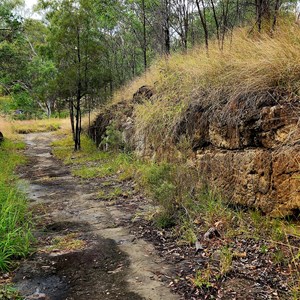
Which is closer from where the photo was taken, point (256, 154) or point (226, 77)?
point (256, 154)

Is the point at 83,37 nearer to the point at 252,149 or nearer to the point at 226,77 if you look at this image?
the point at 226,77

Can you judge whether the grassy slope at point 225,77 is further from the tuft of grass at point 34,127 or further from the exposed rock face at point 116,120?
the tuft of grass at point 34,127

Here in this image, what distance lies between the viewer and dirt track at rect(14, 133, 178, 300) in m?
3.09

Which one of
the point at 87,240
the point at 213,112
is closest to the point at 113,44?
the point at 213,112

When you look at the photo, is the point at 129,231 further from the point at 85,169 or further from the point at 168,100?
the point at 85,169

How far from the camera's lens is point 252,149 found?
167 inches

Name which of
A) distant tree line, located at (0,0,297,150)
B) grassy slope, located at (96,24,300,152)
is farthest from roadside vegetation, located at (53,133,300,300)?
distant tree line, located at (0,0,297,150)

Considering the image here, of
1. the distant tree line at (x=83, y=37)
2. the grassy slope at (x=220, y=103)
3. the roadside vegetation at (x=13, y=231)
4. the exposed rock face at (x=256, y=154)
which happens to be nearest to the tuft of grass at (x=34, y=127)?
the distant tree line at (x=83, y=37)

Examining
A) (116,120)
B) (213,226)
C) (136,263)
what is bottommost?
(136,263)

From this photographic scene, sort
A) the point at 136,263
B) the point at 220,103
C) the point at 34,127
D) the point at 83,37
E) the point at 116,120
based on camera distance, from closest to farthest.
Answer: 1. the point at 136,263
2. the point at 220,103
3. the point at 116,120
4. the point at 83,37
5. the point at 34,127

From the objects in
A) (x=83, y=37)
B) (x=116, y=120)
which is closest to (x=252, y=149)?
(x=116, y=120)

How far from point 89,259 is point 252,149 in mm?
2340

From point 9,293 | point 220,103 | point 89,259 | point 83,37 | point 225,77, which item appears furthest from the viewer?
point 83,37

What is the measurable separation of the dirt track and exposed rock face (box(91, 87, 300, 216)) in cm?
137
